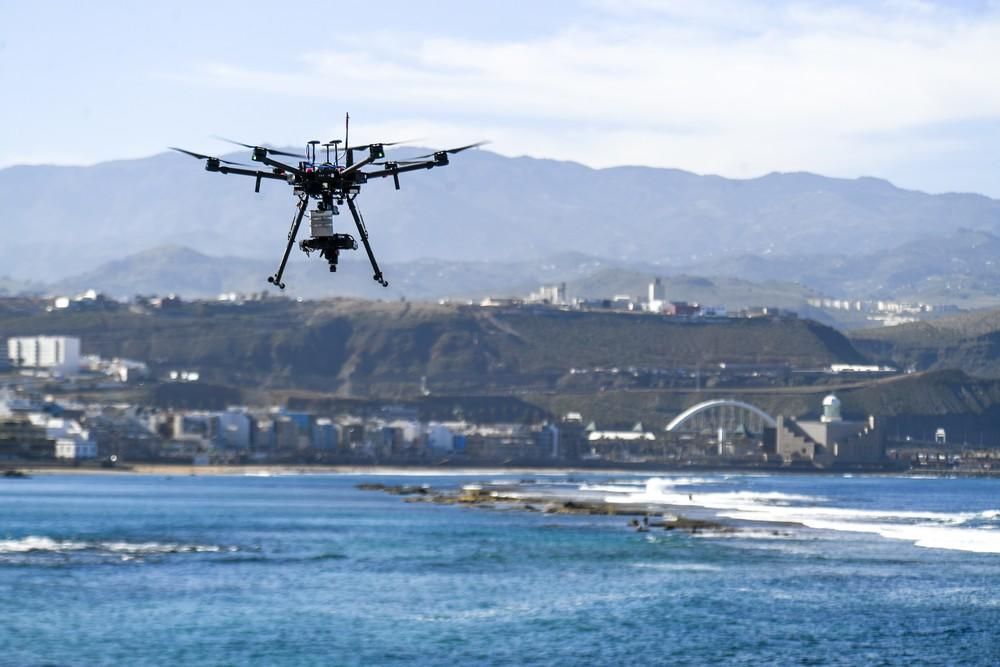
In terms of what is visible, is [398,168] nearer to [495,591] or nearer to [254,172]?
[254,172]

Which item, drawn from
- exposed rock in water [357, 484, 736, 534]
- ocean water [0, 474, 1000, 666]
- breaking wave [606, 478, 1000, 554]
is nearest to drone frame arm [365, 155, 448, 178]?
ocean water [0, 474, 1000, 666]

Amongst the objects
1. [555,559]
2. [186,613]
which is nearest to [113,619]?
[186,613]

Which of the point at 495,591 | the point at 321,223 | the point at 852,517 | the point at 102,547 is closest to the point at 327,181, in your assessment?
the point at 321,223

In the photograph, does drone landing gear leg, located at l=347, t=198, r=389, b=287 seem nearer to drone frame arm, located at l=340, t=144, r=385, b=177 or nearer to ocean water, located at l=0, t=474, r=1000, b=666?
drone frame arm, located at l=340, t=144, r=385, b=177

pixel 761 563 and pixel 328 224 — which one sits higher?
pixel 328 224

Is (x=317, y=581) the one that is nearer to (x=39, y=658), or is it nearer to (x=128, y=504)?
(x=39, y=658)

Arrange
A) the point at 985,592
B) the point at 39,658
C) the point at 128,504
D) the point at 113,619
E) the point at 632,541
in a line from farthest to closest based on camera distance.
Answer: the point at 128,504
the point at 632,541
the point at 985,592
the point at 113,619
the point at 39,658

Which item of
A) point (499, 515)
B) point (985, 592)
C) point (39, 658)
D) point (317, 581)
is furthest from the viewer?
point (499, 515)

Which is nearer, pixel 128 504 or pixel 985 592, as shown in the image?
pixel 985 592
